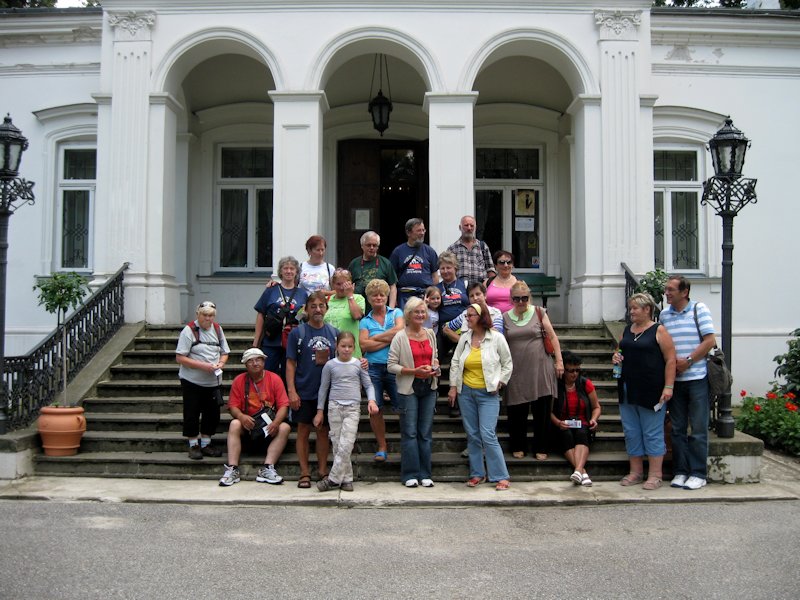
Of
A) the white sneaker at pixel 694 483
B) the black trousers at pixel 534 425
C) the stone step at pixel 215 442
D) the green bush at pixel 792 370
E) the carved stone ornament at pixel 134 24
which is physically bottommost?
the white sneaker at pixel 694 483

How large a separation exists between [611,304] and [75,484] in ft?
22.9

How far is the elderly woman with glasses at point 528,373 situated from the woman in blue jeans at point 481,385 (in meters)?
0.37

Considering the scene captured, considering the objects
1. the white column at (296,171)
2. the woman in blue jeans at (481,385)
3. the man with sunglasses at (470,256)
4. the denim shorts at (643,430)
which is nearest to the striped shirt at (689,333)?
the denim shorts at (643,430)

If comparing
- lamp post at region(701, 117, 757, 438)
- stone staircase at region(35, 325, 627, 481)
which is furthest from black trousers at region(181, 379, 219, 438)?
lamp post at region(701, 117, 757, 438)

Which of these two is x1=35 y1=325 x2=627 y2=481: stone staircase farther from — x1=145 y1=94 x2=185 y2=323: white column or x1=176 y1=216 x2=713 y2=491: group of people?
x1=145 y1=94 x2=185 y2=323: white column

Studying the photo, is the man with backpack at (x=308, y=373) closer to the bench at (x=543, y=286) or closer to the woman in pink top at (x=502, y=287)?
the woman in pink top at (x=502, y=287)

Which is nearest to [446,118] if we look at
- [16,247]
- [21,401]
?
[21,401]

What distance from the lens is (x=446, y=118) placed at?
10297mm

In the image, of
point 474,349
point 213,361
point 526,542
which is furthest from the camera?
point 213,361

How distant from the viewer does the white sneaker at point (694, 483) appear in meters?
6.79

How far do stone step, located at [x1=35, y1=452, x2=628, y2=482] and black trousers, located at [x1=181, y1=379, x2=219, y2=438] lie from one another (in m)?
0.30

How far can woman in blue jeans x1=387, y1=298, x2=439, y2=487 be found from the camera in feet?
22.1

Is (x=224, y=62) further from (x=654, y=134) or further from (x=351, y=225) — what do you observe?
(x=654, y=134)

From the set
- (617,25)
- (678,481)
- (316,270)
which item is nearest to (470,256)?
(316,270)
